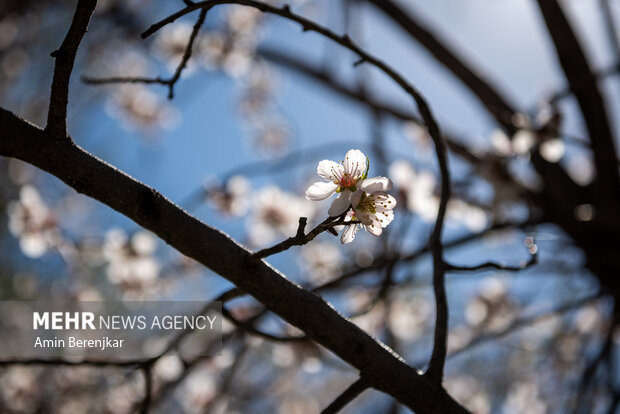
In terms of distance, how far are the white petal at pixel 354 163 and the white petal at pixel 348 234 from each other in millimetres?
93

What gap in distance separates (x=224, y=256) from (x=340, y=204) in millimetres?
173

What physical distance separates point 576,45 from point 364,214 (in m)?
1.62

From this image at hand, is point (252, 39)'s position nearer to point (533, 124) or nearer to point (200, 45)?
point (200, 45)

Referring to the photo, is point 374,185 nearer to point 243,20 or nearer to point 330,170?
point 330,170

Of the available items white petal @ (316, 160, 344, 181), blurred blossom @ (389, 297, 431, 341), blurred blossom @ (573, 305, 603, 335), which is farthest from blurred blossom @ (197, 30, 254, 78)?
white petal @ (316, 160, 344, 181)

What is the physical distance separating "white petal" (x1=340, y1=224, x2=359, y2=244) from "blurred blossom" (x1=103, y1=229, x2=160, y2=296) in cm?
194

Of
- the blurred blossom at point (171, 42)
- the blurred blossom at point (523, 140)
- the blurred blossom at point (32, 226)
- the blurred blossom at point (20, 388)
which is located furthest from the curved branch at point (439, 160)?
the blurred blossom at point (20, 388)

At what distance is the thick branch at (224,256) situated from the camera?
2.26 feet

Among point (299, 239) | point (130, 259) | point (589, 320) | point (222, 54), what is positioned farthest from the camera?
point (222, 54)

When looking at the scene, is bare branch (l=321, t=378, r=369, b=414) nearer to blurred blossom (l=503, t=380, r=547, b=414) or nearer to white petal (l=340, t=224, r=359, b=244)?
white petal (l=340, t=224, r=359, b=244)

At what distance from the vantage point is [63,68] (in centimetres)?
68

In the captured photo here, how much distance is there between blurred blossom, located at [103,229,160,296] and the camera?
8.41ft

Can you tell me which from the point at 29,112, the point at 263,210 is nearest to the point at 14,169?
the point at 29,112


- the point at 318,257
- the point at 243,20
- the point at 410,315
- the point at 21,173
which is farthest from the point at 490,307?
the point at 21,173
